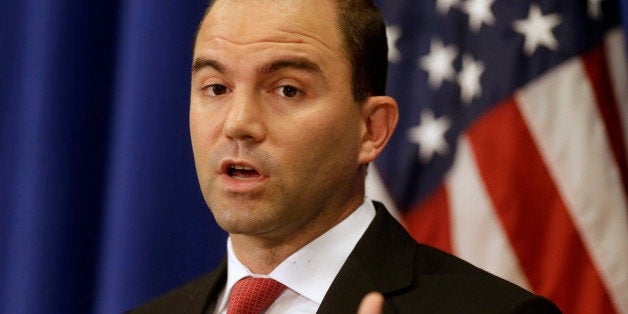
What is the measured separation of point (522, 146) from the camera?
246cm

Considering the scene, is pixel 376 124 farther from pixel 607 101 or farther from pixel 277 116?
pixel 607 101

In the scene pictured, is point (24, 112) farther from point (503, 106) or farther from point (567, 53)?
point (567, 53)

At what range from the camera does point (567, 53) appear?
242 cm

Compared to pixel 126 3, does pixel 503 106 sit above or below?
below

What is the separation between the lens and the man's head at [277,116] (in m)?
1.74

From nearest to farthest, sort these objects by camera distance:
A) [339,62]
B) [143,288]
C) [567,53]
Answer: [339,62]
[567,53]
[143,288]

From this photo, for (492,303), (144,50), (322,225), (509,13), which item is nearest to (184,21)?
(144,50)

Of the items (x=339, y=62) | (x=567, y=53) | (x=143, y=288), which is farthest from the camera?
(x=143, y=288)

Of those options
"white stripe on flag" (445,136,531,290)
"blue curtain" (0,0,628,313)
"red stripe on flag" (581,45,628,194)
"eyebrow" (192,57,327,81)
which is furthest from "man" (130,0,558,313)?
"blue curtain" (0,0,628,313)

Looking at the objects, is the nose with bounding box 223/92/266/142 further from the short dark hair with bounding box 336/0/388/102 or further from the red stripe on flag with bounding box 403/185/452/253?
the red stripe on flag with bounding box 403/185/452/253

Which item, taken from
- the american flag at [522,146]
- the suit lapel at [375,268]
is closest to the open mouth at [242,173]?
the suit lapel at [375,268]

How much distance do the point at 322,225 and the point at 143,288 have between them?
1149mm

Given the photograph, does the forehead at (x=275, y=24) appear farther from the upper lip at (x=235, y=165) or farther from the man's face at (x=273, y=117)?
the upper lip at (x=235, y=165)

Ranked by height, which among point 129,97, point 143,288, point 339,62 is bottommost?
point 143,288
